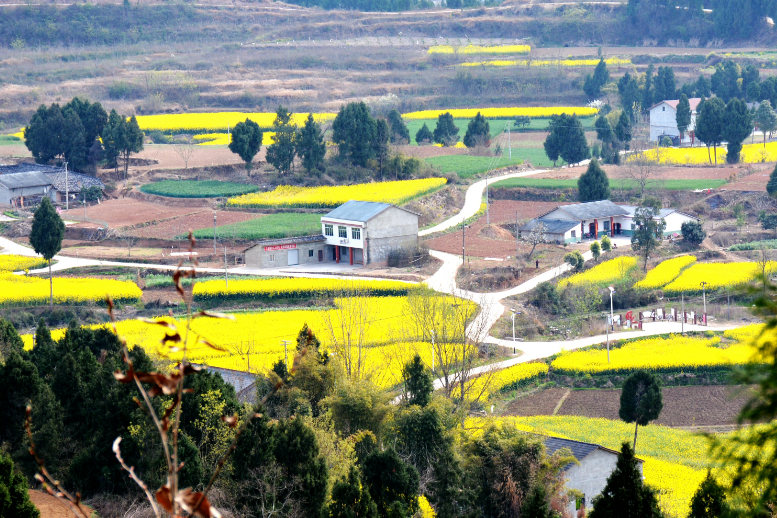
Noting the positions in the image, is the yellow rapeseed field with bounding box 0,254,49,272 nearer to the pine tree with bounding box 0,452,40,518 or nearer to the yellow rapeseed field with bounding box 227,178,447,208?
the yellow rapeseed field with bounding box 227,178,447,208

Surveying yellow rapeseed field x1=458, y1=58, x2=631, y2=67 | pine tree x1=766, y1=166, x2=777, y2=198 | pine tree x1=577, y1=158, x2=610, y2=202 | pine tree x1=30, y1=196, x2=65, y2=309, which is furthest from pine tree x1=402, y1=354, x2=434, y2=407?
yellow rapeseed field x1=458, y1=58, x2=631, y2=67

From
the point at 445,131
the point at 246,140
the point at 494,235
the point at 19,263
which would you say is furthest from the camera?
the point at 445,131

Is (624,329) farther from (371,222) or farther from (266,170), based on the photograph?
(266,170)

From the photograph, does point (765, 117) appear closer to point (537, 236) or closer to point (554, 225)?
point (554, 225)

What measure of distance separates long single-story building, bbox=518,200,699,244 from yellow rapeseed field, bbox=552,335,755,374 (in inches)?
622

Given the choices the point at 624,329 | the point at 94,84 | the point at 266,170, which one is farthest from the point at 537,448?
the point at 94,84

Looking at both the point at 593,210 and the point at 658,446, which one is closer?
the point at 658,446

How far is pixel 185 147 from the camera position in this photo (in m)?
71.1

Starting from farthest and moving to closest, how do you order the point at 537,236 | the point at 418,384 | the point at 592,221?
Result: the point at 592,221
the point at 537,236
the point at 418,384

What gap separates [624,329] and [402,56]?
243 ft

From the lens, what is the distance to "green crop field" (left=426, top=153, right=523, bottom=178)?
2554 inches

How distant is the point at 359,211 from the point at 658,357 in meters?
18.8

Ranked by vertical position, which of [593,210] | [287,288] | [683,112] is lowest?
[287,288]

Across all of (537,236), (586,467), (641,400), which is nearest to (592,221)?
(537,236)
